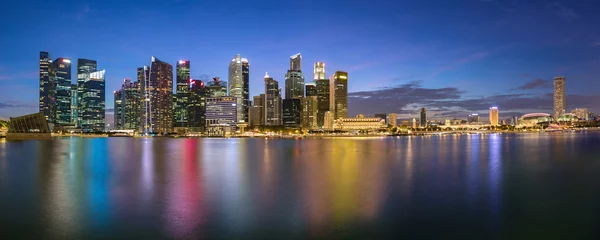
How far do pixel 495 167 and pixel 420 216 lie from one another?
23.8 m

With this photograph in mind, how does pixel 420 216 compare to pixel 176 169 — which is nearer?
pixel 420 216

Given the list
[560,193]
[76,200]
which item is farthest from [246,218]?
[560,193]

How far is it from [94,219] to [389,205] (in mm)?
12996

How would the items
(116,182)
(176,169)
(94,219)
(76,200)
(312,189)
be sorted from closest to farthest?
(94,219), (76,200), (312,189), (116,182), (176,169)

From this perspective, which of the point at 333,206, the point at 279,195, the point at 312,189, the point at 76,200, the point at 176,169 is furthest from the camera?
the point at 176,169

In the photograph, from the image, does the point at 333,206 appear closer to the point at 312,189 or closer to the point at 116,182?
the point at 312,189

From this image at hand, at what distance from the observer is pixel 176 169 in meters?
35.1

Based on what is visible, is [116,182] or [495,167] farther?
[495,167]

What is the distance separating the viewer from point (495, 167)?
1455 inches

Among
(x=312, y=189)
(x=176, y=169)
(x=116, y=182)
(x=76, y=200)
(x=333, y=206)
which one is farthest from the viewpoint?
(x=176, y=169)

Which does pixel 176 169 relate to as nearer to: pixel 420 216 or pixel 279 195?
pixel 279 195

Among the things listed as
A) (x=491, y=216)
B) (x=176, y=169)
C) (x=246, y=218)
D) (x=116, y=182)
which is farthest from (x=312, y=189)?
(x=176, y=169)

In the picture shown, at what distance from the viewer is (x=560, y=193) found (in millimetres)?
23062

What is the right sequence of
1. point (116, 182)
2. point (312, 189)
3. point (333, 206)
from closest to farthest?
1. point (333, 206)
2. point (312, 189)
3. point (116, 182)
